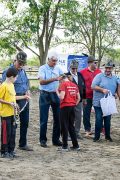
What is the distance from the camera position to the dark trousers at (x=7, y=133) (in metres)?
7.02

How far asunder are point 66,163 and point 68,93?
1437mm

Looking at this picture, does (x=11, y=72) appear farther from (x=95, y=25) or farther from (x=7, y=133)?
(x=95, y=25)

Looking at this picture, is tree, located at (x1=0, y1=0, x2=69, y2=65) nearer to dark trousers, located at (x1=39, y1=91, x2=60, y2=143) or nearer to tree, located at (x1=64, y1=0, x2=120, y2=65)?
tree, located at (x1=64, y1=0, x2=120, y2=65)

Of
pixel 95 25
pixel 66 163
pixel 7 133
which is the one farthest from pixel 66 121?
pixel 95 25

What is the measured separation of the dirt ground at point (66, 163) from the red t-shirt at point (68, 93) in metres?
0.87

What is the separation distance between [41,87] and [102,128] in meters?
2.04

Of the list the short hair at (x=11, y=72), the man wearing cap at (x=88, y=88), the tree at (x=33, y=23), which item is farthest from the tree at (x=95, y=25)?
the short hair at (x=11, y=72)

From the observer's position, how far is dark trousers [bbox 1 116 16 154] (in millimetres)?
7023

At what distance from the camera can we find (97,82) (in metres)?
8.92

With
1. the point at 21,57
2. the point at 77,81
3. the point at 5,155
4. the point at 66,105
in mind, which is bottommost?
the point at 5,155

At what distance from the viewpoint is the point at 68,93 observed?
7.81 metres

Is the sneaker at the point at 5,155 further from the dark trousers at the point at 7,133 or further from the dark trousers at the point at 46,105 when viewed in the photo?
the dark trousers at the point at 46,105

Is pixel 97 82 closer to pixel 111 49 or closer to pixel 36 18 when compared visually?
pixel 36 18

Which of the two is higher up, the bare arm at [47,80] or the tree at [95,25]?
the tree at [95,25]
